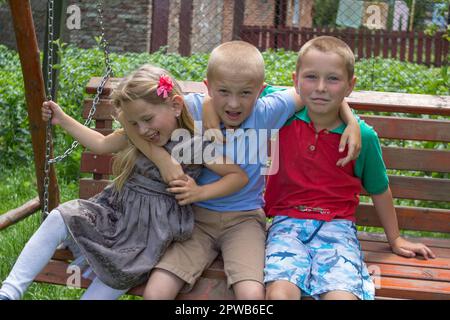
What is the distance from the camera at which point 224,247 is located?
9.51 feet

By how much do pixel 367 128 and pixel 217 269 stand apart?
816 millimetres

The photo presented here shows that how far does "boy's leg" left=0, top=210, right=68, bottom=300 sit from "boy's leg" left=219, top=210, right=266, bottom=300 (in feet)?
2.04

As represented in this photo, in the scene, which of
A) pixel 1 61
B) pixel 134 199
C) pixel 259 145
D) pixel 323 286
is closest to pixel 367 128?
pixel 259 145

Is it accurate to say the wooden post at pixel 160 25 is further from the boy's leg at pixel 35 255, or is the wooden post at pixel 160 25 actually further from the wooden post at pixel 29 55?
the boy's leg at pixel 35 255

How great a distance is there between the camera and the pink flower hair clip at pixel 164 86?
9.24 feet

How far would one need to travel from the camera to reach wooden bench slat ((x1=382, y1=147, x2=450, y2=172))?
11.2ft

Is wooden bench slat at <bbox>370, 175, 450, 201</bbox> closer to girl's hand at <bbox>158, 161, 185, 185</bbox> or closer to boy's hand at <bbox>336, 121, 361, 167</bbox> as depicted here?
boy's hand at <bbox>336, 121, 361, 167</bbox>

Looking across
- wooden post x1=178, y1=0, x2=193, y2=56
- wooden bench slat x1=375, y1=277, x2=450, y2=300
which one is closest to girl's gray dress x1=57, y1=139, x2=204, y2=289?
wooden bench slat x1=375, y1=277, x2=450, y2=300

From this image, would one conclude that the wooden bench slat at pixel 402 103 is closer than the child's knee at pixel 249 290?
No

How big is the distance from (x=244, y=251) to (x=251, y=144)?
43 centimetres

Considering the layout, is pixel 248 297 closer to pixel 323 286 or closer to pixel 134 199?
pixel 323 286

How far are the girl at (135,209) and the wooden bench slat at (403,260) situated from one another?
2.03 feet

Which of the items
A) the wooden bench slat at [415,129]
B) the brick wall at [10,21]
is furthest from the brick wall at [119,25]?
the wooden bench slat at [415,129]

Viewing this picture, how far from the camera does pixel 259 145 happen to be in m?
2.96
